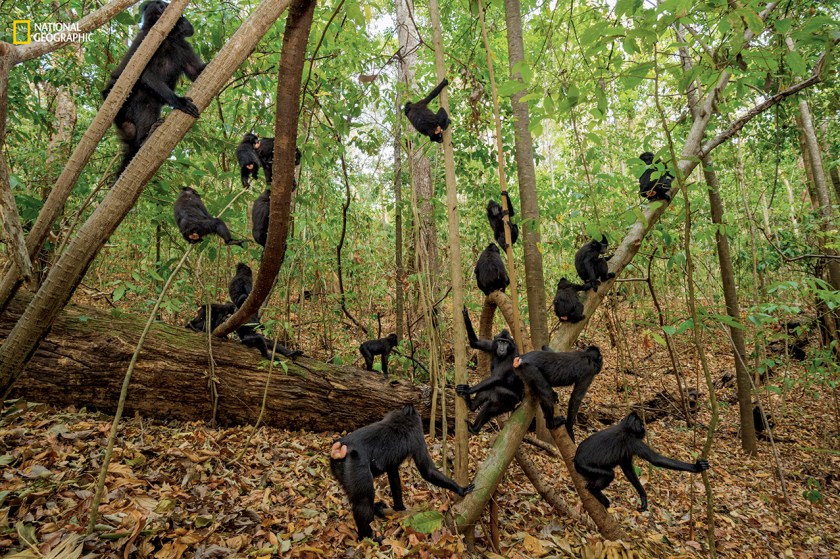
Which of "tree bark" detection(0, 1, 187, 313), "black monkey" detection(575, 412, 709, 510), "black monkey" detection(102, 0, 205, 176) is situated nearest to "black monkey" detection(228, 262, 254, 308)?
"black monkey" detection(102, 0, 205, 176)

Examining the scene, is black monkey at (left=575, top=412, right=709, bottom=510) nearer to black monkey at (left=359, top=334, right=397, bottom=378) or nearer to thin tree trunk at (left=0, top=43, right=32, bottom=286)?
black monkey at (left=359, top=334, right=397, bottom=378)

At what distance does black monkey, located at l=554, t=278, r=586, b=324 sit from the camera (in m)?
5.30

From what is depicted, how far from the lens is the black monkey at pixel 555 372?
4.47m

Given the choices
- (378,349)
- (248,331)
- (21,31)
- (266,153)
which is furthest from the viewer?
(378,349)

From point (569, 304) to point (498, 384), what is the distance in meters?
1.39

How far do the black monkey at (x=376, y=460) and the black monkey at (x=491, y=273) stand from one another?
9.62 feet

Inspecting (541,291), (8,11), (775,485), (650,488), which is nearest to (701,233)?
→ (541,291)

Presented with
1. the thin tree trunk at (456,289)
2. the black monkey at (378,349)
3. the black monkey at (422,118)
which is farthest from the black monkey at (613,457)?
the black monkey at (422,118)

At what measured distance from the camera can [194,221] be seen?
18.9 ft

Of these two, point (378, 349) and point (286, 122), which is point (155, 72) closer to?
point (286, 122)

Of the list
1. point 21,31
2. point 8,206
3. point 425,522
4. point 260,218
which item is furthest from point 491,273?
point 21,31

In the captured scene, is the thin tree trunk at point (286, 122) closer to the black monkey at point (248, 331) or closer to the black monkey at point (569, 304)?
the black monkey at point (248, 331)

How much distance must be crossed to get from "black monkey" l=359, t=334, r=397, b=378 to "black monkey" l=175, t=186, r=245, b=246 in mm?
3004

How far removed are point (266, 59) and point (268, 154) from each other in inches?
67.5
